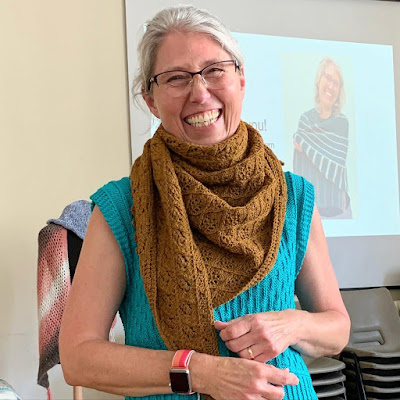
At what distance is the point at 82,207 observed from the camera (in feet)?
8.58

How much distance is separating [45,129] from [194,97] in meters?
2.05

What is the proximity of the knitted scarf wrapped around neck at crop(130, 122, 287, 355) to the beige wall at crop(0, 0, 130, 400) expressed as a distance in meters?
1.90

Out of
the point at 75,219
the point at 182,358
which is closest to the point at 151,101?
the point at 182,358

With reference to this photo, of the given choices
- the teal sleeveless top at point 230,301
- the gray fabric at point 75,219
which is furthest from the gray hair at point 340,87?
the teal sleeveless top at point 230,301

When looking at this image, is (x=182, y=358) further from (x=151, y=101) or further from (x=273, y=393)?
(x=151, y=101)

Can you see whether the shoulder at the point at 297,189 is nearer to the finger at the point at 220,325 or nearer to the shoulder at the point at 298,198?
the shoulder at the point at 298,198

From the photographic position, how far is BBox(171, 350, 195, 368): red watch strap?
42.0 inches

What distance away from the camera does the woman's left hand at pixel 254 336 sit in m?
1.12

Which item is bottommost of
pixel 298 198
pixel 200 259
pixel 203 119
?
pixel 200 259

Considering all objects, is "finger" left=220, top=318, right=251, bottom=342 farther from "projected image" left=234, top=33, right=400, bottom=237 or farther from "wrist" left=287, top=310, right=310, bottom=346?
"projected image" left=234, top=33, right=400, bottom=237

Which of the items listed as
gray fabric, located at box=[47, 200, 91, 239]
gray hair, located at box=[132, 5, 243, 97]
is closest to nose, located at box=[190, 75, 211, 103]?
gray hair, located at box=[132, 5, 243, 97]

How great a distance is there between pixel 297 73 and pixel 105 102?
4.11 ft

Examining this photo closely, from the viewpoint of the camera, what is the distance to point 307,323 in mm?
1221

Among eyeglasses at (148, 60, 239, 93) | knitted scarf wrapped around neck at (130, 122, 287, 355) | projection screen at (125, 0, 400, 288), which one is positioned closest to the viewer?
knitted scarf wrapped around neck at (130, 122, 287, 355)
